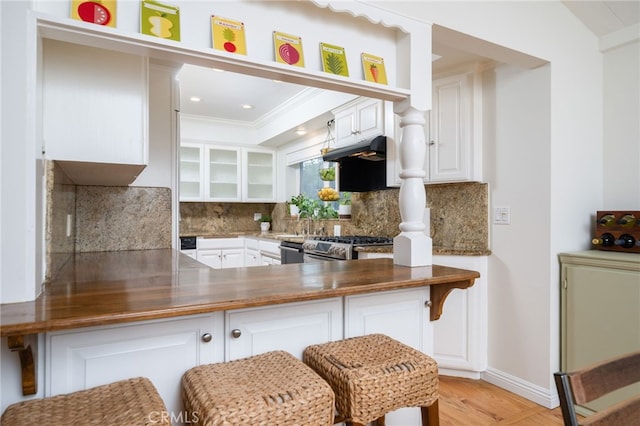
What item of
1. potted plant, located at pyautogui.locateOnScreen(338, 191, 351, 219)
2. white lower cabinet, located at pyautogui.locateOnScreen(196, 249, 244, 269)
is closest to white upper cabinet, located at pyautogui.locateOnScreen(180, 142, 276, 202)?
white lower cabinet, located at pyautogui.locateOnScreen(196, 249, 244, 269)

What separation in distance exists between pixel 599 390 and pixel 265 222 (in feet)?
16.9

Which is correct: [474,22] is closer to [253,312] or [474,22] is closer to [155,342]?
[253,312]

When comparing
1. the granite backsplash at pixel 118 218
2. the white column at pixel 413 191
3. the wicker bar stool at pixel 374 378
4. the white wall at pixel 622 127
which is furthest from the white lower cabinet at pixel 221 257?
the white wall at pixel 622 127

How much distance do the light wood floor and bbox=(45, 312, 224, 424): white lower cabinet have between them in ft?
5.15

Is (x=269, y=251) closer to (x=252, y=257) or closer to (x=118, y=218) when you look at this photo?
(x=252, y=257)

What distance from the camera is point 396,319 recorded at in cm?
162

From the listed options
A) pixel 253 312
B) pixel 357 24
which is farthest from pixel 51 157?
pixel 357 24

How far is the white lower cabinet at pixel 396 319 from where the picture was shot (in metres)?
1.51

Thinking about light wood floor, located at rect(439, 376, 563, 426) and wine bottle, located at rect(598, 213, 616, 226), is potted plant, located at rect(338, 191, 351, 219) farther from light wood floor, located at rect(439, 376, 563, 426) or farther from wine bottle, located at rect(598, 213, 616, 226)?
wine bottle, located at rect(598, 213, 616, 226)

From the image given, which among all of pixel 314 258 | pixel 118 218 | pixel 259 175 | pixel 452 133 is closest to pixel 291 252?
pixel 314 258

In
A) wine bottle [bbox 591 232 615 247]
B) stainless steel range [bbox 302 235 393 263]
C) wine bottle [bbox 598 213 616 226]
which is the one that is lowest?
stainless steel range [bbox 302 235 393 263]

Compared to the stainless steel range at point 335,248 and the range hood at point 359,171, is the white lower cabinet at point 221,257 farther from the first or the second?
the range hood at point 359,171

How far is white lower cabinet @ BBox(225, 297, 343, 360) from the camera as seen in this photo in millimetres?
1268

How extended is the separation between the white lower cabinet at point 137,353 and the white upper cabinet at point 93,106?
29.9 inches
